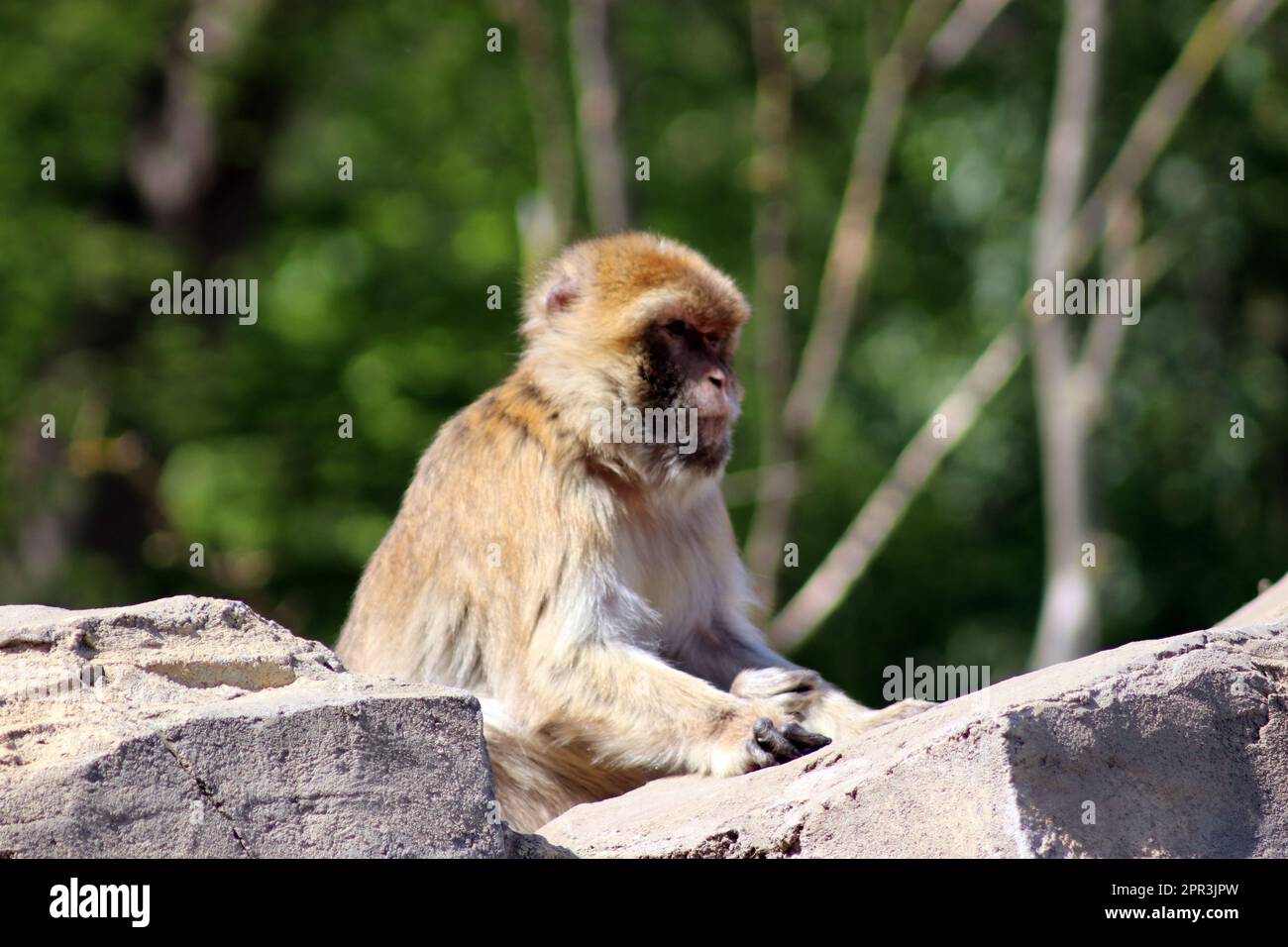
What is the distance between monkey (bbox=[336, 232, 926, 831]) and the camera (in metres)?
5.39

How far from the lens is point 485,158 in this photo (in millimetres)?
17797

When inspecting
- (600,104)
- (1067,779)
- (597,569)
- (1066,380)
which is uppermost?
(600,104)

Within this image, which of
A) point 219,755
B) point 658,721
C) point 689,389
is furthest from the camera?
point 689,389

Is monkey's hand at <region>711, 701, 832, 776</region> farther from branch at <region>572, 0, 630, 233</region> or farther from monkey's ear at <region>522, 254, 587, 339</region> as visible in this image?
branch at <region>572, 0, 630, 233</region>

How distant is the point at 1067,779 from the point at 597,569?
214cm

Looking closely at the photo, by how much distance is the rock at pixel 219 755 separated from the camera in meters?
3.45

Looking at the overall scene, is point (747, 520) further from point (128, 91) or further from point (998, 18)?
point (128, 91)

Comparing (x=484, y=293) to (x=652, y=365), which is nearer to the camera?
(x=652, y=365)

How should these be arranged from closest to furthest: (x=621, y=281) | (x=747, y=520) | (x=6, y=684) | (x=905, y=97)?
(x=6, y=684) < (x=621, y=281) < (x=905, y=97) < (x=747, y=520)

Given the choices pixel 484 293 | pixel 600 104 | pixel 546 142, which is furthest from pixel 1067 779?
pixel 484 293

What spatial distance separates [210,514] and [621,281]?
9210 mm

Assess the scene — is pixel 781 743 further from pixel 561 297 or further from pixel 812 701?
pixel 561 297

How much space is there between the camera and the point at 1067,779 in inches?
149

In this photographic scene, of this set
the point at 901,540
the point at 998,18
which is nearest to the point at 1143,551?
the point at 901,540
